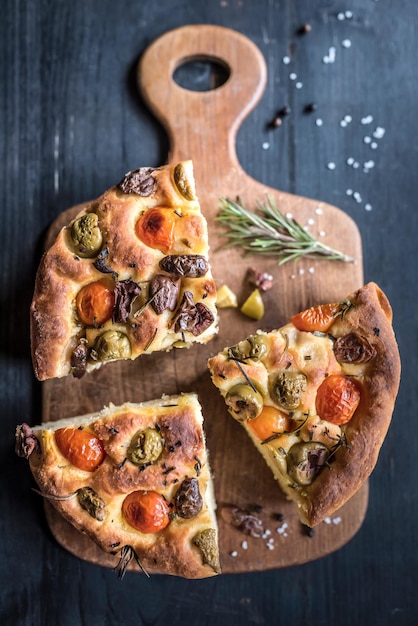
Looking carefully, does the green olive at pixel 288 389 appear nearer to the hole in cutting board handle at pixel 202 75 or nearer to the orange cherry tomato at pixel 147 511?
the orange cherry tomato at pixel 147 511

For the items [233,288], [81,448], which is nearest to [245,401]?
[233,288]

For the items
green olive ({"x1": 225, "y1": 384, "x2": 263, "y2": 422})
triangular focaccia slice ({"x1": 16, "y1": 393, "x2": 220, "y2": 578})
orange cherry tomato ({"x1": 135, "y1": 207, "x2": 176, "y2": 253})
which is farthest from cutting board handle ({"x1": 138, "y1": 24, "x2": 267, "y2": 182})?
triangular focaccia slice ({"x1": 16, "y1": 393, "x2": 220, "y2": 578})

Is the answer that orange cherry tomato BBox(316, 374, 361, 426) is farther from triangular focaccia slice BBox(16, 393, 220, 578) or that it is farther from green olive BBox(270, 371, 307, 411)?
triangular focaccia slice BBox(16, 393, 220, 578)

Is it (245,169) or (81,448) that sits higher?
(245,169)

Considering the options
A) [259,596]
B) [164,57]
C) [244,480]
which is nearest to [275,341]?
[244,480]

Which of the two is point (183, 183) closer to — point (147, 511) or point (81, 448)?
point (81, 448)
